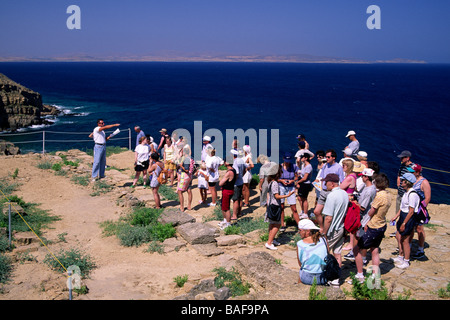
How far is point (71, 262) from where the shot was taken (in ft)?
25.1

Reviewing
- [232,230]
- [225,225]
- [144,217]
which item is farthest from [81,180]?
[232,230]

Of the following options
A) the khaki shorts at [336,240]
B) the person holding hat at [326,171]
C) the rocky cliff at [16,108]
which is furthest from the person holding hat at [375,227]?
the rocky cliff at [16,108]

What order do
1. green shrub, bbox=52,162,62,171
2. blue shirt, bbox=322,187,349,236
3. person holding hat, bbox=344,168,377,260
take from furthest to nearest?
green shrub, bbox=52,162,62,171, person holding hat, bbox=344,168,377,260, blue shirt, bbox=322,187,349,236

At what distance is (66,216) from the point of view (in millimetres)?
10648

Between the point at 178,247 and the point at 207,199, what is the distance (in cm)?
390

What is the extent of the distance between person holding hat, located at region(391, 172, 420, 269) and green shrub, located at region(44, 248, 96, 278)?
6.36 metres

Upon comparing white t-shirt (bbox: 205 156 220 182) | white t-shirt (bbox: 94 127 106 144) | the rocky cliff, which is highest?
the rocky cliff

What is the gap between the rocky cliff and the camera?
41.9 m

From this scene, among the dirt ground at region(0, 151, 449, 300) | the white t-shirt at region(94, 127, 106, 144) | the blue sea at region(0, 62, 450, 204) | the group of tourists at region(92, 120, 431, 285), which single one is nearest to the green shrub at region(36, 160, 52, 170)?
the dirt ground at region(0, 151, 449, 300)

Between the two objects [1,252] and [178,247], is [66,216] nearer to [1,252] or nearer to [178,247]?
[1,252]

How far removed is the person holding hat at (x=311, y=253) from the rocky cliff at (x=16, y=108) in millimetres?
43059

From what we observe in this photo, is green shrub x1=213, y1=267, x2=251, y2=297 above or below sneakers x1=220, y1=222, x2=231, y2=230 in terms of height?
below

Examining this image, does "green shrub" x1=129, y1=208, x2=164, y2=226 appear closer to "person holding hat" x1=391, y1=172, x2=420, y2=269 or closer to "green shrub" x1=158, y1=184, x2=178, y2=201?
"green shrub" x1=158, y1=184, x2=178, y2=201

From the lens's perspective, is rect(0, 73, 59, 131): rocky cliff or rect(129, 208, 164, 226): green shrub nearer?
rect(129, 208, 164, 226): green shrub
